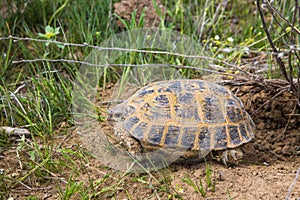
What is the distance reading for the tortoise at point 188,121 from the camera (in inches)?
108

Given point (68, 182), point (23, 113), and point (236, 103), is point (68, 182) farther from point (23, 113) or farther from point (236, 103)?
point (236, 103)

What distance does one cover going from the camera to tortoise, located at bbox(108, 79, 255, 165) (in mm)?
2750

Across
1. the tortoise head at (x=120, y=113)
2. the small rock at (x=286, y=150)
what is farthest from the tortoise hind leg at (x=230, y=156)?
the tortoise head at (x=120, y=113)

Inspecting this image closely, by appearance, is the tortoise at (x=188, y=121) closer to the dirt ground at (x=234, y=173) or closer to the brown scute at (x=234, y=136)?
the brown scute at (x=234, y=136)

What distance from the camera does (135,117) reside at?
2.84 metres

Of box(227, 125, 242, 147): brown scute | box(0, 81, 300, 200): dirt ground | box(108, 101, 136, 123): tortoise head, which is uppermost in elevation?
box(108, 101, 136, 123): tortoise head

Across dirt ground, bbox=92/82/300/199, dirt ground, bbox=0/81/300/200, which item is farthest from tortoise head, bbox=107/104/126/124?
dirt ground, bbox=92/82/300/199

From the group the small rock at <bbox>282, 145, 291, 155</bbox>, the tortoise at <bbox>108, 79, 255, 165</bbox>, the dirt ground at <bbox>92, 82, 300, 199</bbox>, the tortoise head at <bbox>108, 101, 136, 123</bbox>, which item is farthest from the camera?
the small rock at <bbox>282, 145, 291, 155</bbox>

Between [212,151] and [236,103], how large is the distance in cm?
38

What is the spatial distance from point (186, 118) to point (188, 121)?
0.08 feet

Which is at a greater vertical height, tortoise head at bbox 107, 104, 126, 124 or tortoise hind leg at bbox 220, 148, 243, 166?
tortoise head at bbox 107, 104, 126, 124

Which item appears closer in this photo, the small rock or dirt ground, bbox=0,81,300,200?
dirt ground, bbox=0,81,300,200

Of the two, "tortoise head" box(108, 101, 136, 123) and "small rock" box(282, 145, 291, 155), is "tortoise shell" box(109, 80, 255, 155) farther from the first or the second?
"small rock" box(282, 145, 291, 155)

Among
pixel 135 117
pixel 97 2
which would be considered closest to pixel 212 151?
pixel 135 117
